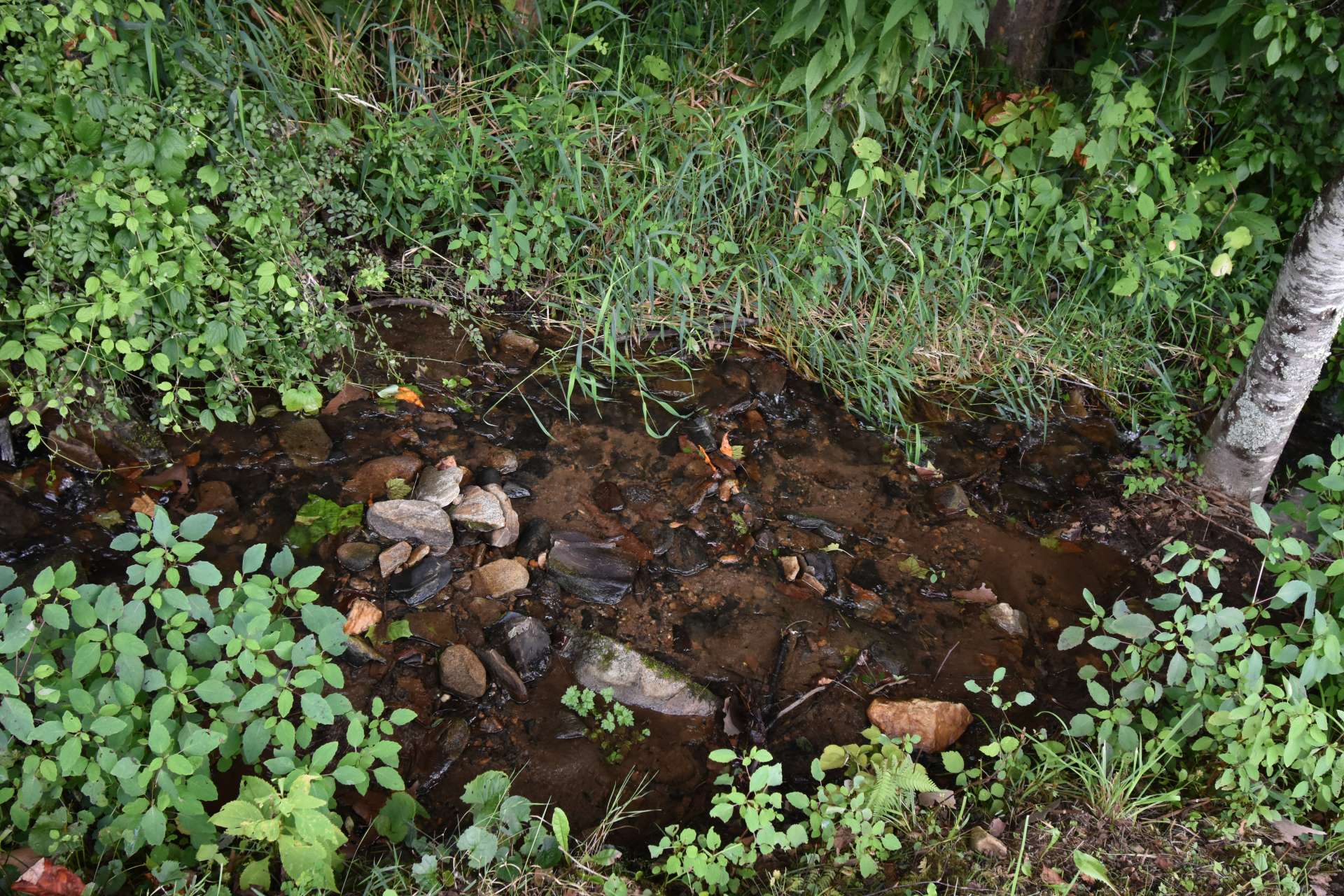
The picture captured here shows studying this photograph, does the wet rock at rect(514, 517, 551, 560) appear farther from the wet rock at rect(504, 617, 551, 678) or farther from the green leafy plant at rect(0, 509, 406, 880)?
the green leafy plant at rect(0, 509, 406, 880)

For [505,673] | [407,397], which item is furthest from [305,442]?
[505,673]

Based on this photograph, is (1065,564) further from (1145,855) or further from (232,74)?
(232,74)

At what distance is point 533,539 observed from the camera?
273 cm

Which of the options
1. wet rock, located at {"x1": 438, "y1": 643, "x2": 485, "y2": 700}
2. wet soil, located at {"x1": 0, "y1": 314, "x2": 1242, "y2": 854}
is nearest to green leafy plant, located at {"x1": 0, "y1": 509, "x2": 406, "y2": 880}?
wet soil, located at {"x1": 0, "y1": 314, "x2": 1242, "y2": 854}

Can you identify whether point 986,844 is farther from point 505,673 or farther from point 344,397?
point 344,397

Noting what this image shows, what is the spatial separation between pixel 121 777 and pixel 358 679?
0.71m

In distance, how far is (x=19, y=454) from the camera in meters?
2.64

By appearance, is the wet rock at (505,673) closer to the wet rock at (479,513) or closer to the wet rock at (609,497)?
the wet rock at (479,513)

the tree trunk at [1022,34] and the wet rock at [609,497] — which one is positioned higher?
the tree trunk at [1022,34]

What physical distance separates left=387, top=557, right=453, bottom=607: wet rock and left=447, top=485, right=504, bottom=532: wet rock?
0.16 m

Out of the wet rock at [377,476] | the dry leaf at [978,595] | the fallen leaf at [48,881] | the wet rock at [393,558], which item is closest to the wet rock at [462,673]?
the wet rock at [393,558]

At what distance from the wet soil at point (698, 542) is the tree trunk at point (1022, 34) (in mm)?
1556

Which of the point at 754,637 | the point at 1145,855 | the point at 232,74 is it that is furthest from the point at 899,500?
the point at 232,74

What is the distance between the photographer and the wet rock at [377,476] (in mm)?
2775
